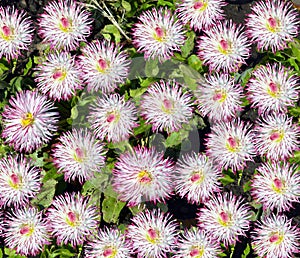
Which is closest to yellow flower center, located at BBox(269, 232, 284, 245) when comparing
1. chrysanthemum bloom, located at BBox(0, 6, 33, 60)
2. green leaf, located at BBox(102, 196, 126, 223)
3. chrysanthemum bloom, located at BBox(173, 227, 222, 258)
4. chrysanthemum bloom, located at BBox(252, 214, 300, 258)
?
chrysanthemum bloom, located at BBox(252, 214, 300, 258)

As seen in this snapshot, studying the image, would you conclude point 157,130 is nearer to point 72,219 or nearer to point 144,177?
point 144,177

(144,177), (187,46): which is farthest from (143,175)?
(187,46)

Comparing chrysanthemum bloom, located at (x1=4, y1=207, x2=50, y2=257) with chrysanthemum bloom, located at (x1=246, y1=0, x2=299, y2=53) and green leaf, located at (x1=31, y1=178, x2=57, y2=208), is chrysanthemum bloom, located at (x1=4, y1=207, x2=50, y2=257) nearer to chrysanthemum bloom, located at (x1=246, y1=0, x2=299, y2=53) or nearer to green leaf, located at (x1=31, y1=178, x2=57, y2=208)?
green leaf, located at (x1=31, y1=178, x2=57, y2=208)

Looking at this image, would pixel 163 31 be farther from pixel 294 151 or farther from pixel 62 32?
pixel 294 151

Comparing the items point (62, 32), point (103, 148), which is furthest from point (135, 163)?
point (62, 32)

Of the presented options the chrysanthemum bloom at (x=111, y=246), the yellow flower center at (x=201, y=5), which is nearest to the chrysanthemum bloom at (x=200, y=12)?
the yellow flower center at (x=201, y=5)
